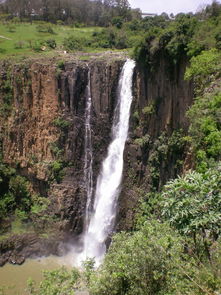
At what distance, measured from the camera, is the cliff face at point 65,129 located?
18.7 meters

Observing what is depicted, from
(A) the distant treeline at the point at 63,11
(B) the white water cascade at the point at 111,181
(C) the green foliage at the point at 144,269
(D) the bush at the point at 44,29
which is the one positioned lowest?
(B) the white water cascade at the point at 111,181

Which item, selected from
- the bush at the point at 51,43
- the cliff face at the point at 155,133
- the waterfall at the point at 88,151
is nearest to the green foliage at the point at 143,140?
the cliff face at the point at 155,133

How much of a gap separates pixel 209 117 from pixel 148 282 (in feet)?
21.0

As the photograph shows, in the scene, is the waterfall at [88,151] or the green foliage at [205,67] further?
the waterfall at [88,151]

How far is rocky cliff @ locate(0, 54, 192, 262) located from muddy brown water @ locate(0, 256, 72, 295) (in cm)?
237

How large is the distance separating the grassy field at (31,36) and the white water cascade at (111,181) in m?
10.5

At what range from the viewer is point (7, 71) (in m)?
21.7

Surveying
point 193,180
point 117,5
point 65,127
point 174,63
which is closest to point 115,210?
point 65,127

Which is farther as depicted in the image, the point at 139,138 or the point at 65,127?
the point at 65,127

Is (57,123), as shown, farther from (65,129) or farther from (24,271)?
(24,271)

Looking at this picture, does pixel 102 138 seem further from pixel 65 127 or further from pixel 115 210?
pixel 115 210

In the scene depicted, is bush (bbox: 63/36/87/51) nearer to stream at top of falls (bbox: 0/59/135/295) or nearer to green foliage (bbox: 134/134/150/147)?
stream at top of falls (bbox: 0/59/135/295)

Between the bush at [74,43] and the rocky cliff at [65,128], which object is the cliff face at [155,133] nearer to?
the rocky cliff at [65,128]

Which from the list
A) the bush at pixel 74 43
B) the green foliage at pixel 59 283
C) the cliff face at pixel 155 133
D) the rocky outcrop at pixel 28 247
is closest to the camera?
the green foliage at pixel 59 283
